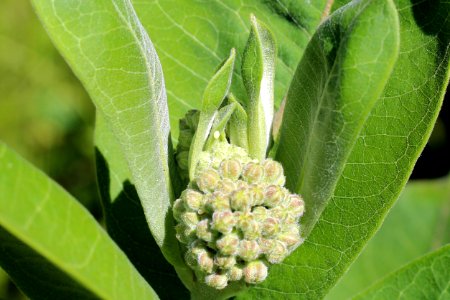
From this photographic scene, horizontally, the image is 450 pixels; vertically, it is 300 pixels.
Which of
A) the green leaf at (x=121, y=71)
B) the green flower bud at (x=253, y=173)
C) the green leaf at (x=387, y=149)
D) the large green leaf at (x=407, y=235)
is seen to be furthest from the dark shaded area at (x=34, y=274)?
the large green leaf at (x=407, y=235)

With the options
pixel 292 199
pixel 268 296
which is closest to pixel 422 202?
pixel 268 296

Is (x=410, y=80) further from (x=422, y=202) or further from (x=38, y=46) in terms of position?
(x=38, y=46)

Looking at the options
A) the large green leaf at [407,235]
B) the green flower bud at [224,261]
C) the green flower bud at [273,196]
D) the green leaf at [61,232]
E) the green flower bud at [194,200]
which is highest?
the green leaf at [61,232]

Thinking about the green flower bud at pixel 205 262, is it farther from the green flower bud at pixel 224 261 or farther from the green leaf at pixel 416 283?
the green leaf at pixel 416 283

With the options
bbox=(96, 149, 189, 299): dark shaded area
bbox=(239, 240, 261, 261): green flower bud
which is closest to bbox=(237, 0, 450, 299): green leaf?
bbox=(239, 240, 261, 261): green flower bud

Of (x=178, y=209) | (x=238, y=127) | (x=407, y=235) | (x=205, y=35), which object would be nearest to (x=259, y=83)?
(x=238, y=127)

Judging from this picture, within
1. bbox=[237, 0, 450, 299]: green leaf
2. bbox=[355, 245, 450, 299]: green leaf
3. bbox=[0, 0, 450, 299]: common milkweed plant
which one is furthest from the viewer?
bbox=[355, 245, 450, 299]: green leaf

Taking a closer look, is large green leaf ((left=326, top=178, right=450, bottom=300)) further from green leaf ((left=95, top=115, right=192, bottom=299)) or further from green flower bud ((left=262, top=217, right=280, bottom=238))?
green flower bud ((left=262, top=217, right=280, bottom=238))
